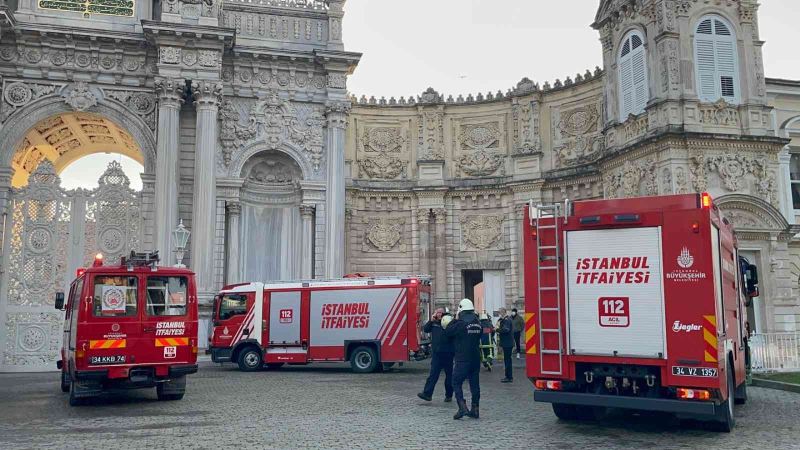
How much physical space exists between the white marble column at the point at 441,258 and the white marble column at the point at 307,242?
8.13 metres

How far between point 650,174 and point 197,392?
16676 millimetres

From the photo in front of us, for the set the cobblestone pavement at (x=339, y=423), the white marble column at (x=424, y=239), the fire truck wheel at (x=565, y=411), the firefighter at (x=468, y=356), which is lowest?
the cobblestone pavement at (x=339, y=423)

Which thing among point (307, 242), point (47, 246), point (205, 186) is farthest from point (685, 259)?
point (47, 246)

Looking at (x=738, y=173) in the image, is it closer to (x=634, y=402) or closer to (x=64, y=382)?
(x=634, y=402)

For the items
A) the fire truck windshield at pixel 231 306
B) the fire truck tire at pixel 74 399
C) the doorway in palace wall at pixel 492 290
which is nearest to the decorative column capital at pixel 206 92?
the fire truck windshield at pixel 231 306

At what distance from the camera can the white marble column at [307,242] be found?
85.0 ft

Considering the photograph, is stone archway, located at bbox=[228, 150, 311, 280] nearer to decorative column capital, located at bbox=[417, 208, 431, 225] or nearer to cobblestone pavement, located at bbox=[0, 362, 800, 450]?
decorative column capital, located at bbox=[417, 208, 431, 225]

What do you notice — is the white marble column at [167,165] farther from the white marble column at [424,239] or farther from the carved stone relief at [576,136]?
the carved stone relief at [576,136]

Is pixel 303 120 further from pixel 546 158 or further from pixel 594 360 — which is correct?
pixel 594 360

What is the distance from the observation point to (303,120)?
2670 cm

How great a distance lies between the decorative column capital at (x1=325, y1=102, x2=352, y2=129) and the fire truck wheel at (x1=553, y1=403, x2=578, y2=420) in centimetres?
1759

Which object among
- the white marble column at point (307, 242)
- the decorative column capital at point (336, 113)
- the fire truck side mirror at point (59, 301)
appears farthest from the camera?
the decorative column capital at point (336, 113)

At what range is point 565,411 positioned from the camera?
11258 millimetres

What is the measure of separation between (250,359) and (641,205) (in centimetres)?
1545
